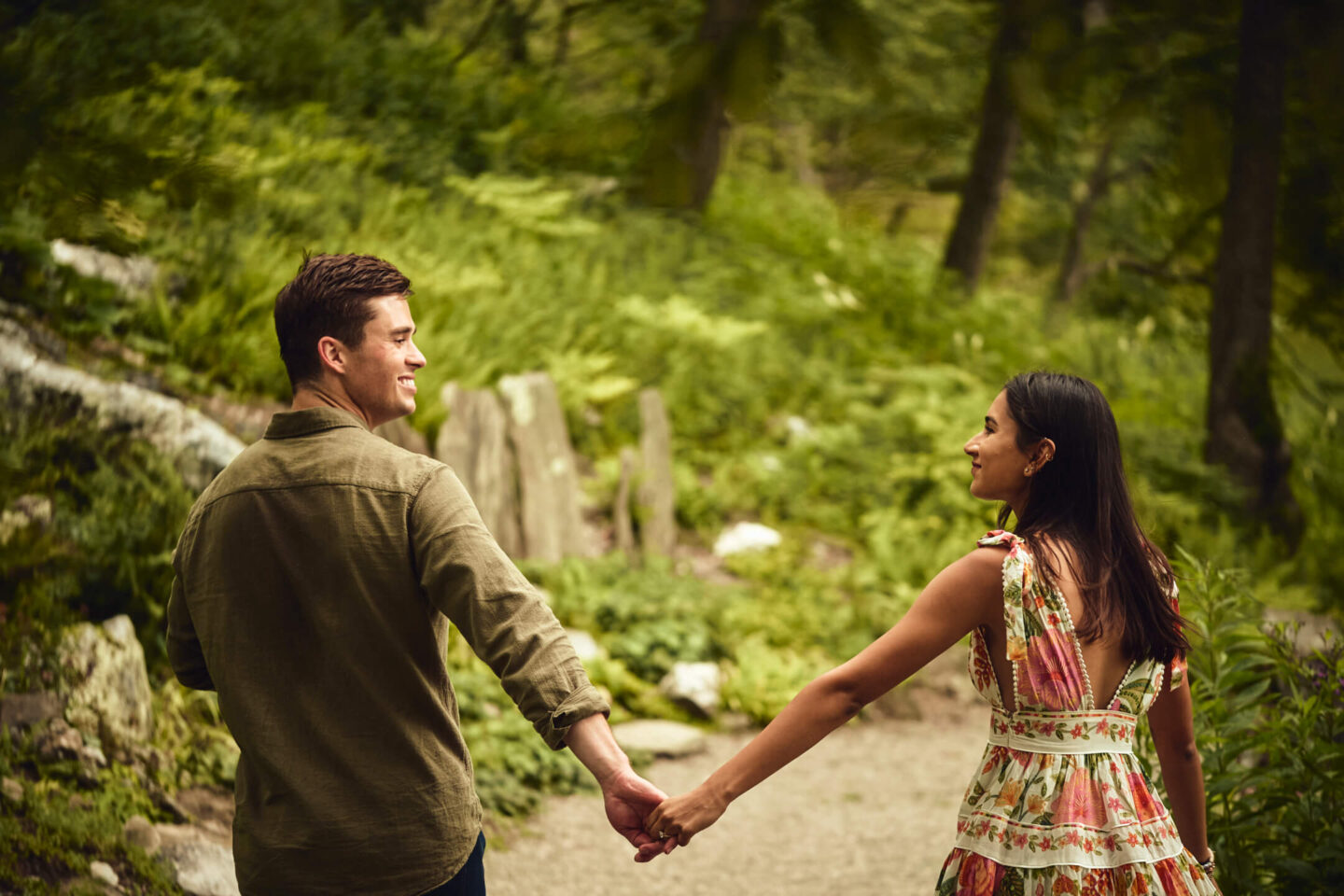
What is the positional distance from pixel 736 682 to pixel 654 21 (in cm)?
482

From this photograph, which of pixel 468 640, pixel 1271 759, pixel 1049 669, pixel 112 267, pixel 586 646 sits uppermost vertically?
pixel 468 640

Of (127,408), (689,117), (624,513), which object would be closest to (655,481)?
(624,513)

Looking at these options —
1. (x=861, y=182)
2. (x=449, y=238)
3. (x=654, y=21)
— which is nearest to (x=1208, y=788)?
(x=654, y=21)

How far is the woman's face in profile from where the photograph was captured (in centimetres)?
239

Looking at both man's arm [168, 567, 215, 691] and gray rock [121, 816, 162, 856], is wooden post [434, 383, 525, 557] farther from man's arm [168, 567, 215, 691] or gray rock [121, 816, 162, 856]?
man's arm [168, 567, 215, 691]

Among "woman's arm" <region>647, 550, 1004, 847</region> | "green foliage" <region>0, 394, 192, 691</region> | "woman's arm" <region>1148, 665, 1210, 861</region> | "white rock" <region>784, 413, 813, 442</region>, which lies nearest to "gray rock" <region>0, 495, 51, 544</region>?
"green foliage" <region>0, 394, 192, 691</region>

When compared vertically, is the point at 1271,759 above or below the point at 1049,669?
below

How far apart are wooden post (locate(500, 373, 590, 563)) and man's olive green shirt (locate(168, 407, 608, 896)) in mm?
4931

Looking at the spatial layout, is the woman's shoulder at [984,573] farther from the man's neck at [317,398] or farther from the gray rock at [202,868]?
the gray rock at [202,868]

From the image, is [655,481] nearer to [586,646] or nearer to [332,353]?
[586,646]

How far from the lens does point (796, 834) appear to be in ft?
17.1

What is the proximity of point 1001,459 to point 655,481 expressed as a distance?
542 centimetres

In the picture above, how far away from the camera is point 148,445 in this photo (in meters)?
5.29

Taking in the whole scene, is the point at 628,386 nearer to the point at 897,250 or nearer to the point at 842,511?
the point at 842,511
